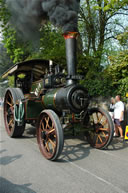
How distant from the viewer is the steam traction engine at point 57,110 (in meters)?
3.79

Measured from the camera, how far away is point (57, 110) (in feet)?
14.6

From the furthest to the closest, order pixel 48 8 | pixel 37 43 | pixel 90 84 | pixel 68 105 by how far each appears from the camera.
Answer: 1. pixel 37 43
2. pixel 90 84
3. pixel 48 8
4. pixel 68 105

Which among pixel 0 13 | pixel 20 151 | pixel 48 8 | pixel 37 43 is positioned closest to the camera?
pixel 20 151

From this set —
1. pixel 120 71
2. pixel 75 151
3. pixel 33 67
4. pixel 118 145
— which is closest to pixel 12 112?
pixel 33 67

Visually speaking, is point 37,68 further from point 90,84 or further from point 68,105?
point 90,84

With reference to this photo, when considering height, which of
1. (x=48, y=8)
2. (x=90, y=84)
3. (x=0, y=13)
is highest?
(x=0, y=13)

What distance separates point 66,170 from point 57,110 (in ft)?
5.15

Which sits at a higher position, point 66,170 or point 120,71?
point 120,71

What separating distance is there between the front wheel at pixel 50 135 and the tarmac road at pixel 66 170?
16 centimetres

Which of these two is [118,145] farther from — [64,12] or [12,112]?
[64,12]

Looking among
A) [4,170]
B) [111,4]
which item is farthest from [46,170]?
[111,4]

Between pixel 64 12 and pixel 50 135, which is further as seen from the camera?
pixel 64 12

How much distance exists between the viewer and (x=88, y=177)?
9.50ft

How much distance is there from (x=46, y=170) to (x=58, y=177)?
13.0 inches
